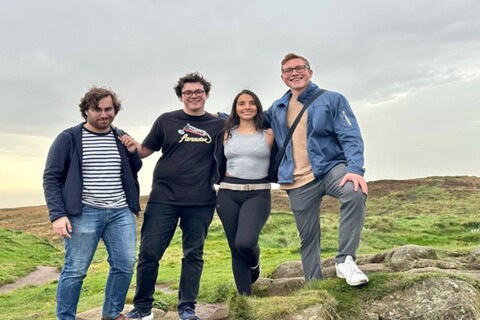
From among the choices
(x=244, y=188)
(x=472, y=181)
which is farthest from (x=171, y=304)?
(x=472, y=181)

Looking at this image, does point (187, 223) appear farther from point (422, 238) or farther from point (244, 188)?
point (422, 238)

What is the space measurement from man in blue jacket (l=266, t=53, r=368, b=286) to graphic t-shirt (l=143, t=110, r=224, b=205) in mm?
973

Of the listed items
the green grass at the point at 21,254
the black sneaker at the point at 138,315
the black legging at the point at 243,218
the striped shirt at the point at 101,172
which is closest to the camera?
the striped shirt at the point at 101,172

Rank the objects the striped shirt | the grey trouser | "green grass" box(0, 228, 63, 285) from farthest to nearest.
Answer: "green grass" box(0, 228, 63, 285) → the striped shirt → the grey trouser

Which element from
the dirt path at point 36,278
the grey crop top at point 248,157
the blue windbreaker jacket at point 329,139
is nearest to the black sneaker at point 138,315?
the grey crop top at point 248,157

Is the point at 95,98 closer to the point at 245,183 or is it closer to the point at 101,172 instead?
the point at 101,172

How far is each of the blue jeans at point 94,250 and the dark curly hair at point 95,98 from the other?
4.18ft

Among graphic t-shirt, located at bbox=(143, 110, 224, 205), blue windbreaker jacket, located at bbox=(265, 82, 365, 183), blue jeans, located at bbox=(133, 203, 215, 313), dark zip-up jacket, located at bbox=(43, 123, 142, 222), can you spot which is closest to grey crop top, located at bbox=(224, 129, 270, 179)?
blue windbreaker jacket, located at bbox=(265, 82, 365, 183)

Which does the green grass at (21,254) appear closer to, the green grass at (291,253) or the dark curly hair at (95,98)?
the green grass at (291,253)

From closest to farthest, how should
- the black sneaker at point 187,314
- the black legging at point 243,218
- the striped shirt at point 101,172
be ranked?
the striped shirt at point 101,172 → the black legging at point 243,218 → the black sneaker at point 187,314

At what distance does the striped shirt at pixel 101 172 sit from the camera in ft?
21.3

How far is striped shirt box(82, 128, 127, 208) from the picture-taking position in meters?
6.50

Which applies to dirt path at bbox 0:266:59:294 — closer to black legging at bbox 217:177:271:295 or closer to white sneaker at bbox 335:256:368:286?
black legging at bbox 217:177:271:295

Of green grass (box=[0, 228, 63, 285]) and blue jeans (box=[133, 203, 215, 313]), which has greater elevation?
blue jeans (box=[133, 203, 215, 313])
